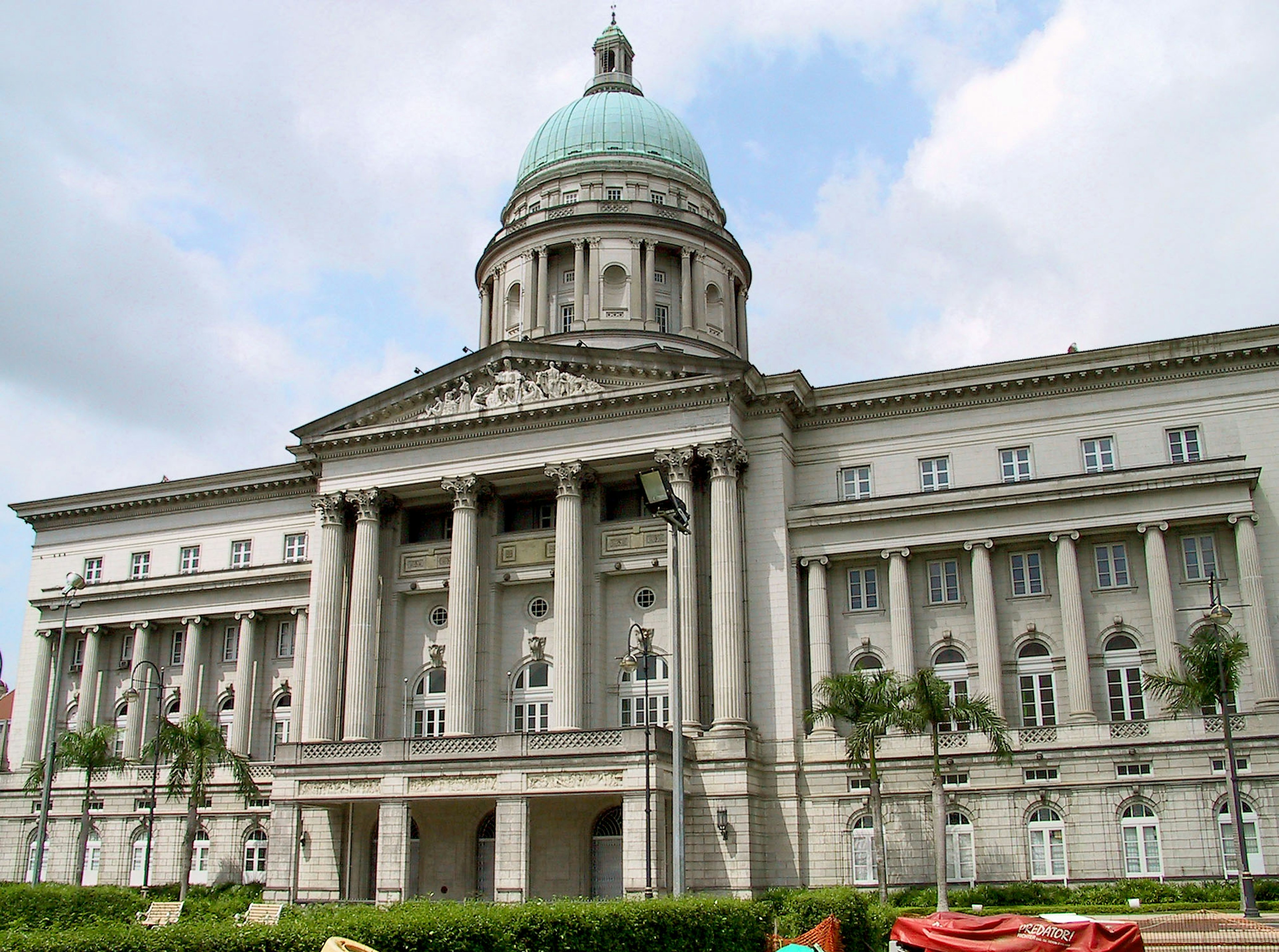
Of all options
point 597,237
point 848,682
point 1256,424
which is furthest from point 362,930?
point 597,237

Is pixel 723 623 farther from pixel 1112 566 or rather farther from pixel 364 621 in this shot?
pixel 364 621

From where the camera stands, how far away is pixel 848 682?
44938 millimetres

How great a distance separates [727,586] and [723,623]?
152cm

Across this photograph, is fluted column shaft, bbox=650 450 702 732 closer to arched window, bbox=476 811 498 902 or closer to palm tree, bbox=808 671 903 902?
palm tree, bbox=808 671 903 902

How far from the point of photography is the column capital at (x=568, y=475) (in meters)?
53.2

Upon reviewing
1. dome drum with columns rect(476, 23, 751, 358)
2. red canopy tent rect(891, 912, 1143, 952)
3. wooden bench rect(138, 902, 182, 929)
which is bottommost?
wooden bench rect(138, 902, 182, 929)

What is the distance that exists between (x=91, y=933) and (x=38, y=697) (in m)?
55.7

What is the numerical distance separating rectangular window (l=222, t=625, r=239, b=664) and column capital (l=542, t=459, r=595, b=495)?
69.7ft

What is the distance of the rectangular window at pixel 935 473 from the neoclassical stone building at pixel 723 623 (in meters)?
0.13

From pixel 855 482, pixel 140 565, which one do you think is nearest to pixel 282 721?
pixel 140 565

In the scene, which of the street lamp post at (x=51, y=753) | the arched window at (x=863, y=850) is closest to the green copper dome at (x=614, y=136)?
the street lamp post at (x=51, y=753)

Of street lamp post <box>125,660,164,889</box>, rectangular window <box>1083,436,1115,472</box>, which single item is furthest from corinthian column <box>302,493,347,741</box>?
rectangular window <box>1083,436,1115,472</box>

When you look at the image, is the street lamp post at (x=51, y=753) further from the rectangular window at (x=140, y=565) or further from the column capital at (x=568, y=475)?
the column capital at (x=568, y=475)

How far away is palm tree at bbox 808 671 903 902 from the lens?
4403cm
